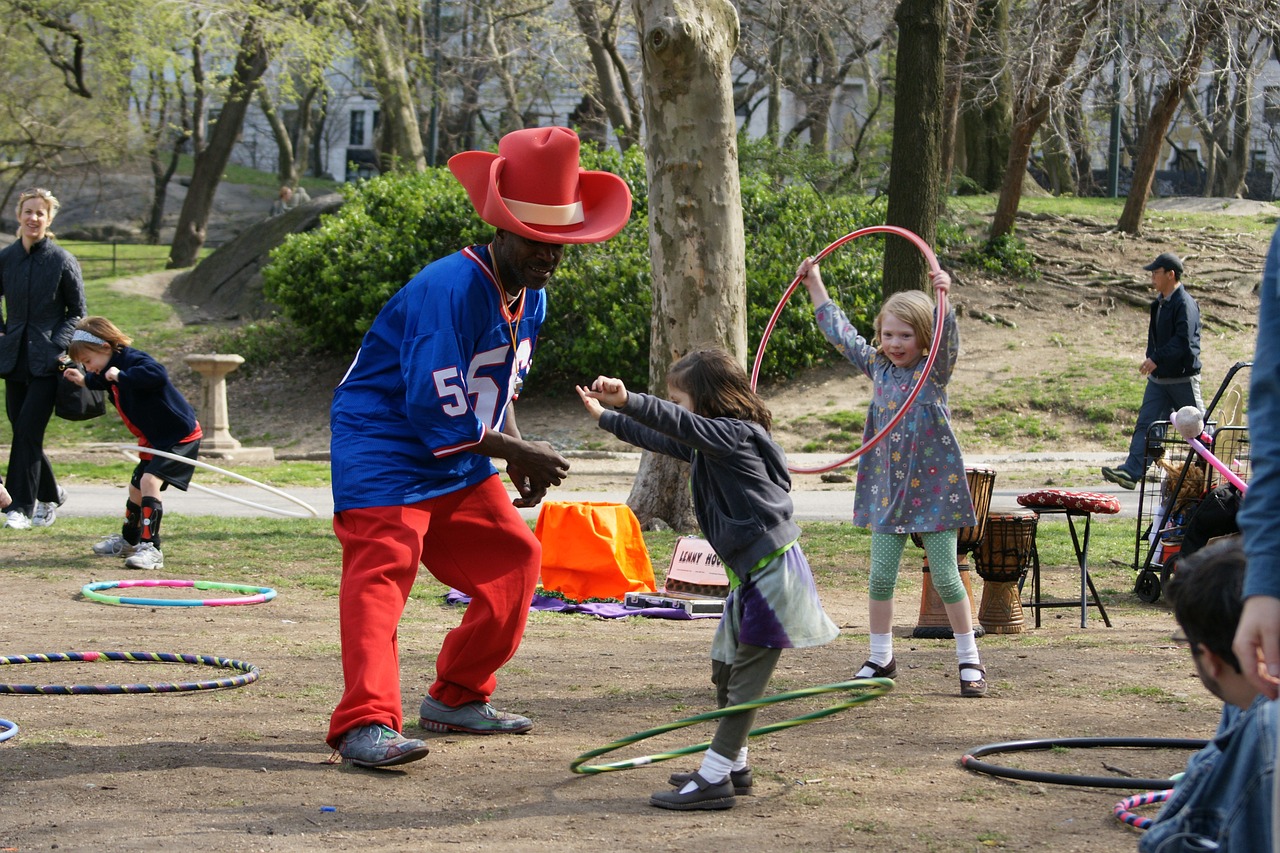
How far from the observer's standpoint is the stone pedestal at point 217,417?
58.1ft

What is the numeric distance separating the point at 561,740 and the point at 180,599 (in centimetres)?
425

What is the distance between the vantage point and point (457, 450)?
16.2 feet

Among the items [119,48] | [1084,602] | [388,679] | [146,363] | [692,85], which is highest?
[119,48]

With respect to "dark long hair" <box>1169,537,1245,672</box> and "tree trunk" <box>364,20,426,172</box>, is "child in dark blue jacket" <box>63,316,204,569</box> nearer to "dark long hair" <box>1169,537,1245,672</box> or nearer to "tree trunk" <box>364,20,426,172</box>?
"dark long hair" <box>1169,537,1245,672</box>

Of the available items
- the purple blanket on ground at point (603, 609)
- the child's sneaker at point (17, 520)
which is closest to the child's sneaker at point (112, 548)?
the child's sneaker at point (17, 520)

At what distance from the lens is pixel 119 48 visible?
30.7 m

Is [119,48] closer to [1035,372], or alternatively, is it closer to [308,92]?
[308,92]

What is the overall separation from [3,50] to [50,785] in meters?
31.7

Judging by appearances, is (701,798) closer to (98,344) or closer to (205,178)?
(98,344)

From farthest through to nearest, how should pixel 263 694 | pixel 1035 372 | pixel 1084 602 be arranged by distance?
1. pixel 1035 372
2. pixel 1084 602
3. pixel 263 694

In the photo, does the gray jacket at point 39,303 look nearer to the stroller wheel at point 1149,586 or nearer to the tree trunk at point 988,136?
the stroller wheel at point 1149,586

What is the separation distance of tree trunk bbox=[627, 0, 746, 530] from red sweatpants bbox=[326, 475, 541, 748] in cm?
594

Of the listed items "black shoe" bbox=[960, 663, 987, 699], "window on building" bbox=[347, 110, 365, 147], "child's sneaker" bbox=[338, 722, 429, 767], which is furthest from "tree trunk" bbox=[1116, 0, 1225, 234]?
"window on building" bbox=[347, 110, 365, 147]

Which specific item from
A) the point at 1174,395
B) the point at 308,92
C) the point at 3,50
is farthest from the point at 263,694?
the point at 308,92
